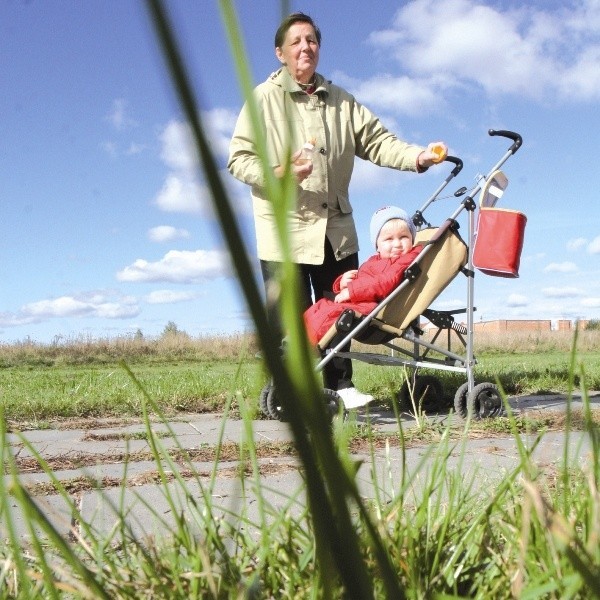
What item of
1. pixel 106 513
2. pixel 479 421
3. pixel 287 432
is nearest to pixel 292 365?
pixel 287 432

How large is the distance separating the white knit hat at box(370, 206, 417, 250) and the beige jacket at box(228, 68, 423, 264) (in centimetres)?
13

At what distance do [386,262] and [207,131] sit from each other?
409cm

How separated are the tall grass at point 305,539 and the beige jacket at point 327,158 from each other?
297 centimetres

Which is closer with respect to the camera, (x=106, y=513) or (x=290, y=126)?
(x=290, y=126)

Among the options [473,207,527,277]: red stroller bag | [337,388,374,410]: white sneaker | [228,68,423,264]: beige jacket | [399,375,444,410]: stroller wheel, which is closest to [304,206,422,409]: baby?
[337,388,374,410]: white sneaker

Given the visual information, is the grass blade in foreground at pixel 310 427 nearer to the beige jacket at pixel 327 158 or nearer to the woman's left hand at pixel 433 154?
the beige jacket at pixel 327 158

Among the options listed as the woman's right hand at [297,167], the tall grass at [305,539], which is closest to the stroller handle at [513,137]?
the woman's right hand at [297,167]

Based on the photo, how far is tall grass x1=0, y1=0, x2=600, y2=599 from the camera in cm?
22

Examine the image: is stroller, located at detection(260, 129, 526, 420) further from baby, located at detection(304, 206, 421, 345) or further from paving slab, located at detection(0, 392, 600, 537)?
paving slab, located at detection(0, 392, 600, 537)

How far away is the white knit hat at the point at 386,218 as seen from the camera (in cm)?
449

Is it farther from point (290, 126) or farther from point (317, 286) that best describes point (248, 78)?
point (317, 286)

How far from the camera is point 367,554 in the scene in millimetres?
908

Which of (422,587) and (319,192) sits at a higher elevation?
(319,192)

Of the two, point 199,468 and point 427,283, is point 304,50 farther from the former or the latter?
point 199,468
